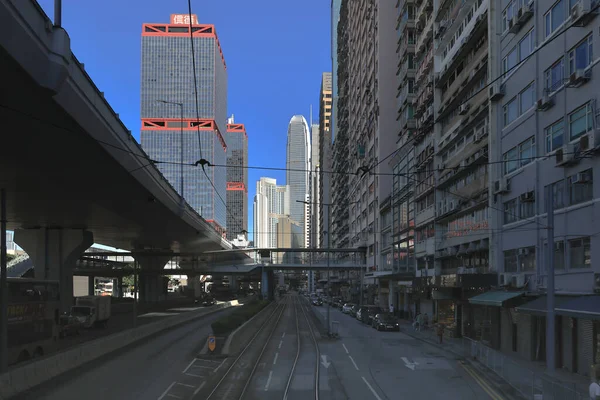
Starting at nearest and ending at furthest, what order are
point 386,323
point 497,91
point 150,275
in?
point 497,91, point 386,323, point 150,275

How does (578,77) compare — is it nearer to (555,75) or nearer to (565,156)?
(555,75)

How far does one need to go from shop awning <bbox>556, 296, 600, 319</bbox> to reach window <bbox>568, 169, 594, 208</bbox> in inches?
166

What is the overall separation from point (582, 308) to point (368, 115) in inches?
2447

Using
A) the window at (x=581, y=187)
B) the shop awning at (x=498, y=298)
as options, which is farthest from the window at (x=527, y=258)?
the window at (x=581, y=187)

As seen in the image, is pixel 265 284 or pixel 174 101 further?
pixel 265 284

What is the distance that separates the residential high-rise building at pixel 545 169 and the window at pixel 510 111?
0.06m

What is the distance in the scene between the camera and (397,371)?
23.3 metres

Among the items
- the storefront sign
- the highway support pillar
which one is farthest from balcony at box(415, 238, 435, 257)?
the highway support pillar

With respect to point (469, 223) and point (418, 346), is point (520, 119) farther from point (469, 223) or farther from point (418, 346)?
point (418, 346)

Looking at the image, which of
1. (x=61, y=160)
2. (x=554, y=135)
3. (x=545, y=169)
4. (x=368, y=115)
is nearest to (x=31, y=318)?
(x=61, y=160)

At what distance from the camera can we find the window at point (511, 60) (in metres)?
30.2

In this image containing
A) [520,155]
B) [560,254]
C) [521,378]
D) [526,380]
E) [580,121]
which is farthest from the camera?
[520,155]

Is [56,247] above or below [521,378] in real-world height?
above

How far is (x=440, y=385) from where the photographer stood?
65.7 feet
